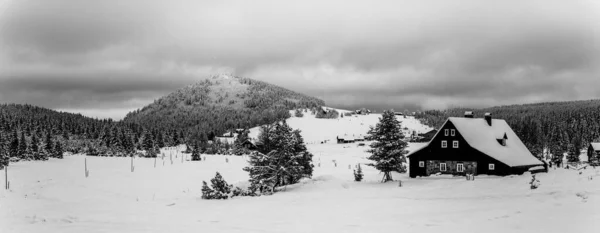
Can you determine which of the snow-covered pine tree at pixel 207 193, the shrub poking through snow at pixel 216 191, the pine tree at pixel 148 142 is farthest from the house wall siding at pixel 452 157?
the pine tree at pixel 148 142

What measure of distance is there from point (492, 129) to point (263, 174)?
87.0 ft

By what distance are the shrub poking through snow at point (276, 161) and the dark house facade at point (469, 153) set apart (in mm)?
12801

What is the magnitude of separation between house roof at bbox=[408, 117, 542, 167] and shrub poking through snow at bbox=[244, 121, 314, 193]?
13.1 m

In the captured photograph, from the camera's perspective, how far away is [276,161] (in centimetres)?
3688

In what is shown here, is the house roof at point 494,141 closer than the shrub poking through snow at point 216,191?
No

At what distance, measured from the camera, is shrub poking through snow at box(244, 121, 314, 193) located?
115 ft

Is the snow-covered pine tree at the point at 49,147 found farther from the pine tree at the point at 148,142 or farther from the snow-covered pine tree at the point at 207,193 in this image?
the snow-covered pine tree at the point at 207,193

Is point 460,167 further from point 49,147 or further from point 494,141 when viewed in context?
point 49,147

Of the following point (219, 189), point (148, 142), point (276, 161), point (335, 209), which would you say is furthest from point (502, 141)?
point (148, 142)

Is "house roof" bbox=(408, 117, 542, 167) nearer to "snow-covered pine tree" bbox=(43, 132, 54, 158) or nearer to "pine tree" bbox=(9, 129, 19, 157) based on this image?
"pine tree" bbox=(9, 129, 19, 157)

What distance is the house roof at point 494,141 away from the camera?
40.0m

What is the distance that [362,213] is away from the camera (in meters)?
20.8

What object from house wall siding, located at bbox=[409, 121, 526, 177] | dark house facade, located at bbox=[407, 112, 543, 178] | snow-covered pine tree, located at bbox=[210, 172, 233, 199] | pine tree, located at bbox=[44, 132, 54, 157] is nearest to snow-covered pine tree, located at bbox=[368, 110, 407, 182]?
dark house facade, located at bbox=[407, 112, 543, 178]

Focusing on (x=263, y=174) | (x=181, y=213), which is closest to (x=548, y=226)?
(x=181, y=213)
